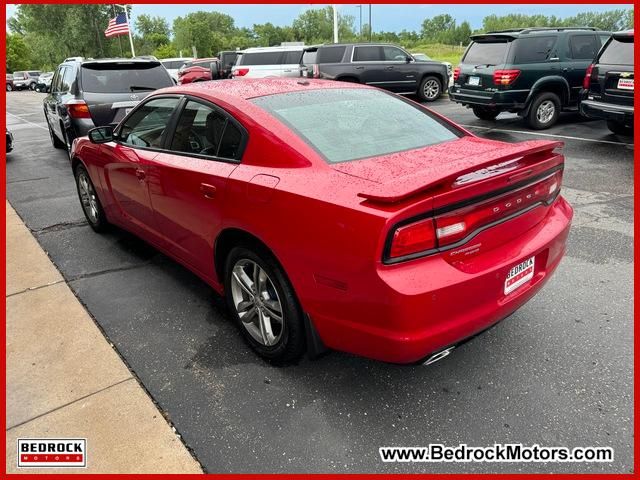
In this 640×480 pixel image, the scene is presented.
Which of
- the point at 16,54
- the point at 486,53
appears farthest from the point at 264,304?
the point at 16,54

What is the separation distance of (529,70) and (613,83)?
2119 mm

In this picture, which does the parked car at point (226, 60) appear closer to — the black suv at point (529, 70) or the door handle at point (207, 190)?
the black suv at point (529, 70)

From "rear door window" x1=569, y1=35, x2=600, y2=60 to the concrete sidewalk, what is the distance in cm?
1066

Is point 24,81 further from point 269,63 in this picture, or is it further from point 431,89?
point 431,89

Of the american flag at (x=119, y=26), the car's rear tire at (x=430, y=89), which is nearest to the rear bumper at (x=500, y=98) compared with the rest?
the car's rear tire at (x=430, y=89)

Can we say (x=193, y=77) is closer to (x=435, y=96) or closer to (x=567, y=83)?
(x=435, y=96)

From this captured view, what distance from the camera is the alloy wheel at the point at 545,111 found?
10.4m

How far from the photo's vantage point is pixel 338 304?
2.33 m

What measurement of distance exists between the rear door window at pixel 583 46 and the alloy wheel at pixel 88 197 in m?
9.79

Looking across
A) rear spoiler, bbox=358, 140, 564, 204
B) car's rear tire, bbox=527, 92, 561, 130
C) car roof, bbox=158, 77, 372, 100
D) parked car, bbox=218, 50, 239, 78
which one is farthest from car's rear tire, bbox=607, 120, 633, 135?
parked car, bbox=218, 50, 239, 78

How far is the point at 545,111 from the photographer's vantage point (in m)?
10.5

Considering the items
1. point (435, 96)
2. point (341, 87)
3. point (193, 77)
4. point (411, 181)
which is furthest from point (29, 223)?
point (193, 77)

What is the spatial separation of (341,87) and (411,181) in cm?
159

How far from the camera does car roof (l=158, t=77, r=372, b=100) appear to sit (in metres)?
3.26
